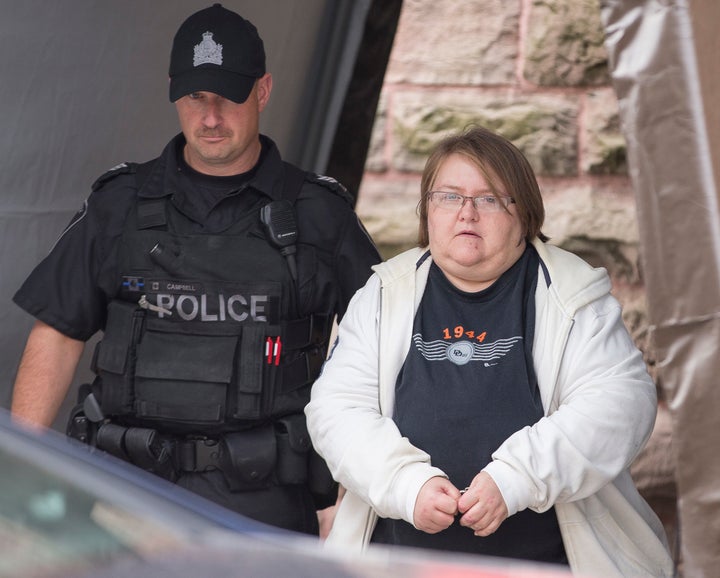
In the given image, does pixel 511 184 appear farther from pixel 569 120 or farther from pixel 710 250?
pixel 569 120

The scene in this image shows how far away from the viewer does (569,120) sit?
4723 millimetres

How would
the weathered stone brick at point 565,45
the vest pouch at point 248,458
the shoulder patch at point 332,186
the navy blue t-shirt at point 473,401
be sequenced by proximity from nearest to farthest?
the navy blue t-shirt at point 473,401, the vest pouch at point 248,458, the shoulder patch at point 332,186, the weathered stone brick at point 565,45

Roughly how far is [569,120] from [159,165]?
2.08 meters

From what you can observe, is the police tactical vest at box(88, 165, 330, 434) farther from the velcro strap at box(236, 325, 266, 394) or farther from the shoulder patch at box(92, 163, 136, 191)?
the shoulder patch at box(92, 163, 136, 191)

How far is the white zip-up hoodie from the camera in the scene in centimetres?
233

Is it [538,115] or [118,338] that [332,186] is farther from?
[538,115]

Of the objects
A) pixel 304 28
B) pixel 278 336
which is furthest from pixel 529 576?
pixel 304 28

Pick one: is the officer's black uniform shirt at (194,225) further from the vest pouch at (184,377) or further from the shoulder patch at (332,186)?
the vest pouch at (184,377)

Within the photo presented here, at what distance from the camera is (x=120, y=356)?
298 cm

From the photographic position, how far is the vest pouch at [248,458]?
2936mm

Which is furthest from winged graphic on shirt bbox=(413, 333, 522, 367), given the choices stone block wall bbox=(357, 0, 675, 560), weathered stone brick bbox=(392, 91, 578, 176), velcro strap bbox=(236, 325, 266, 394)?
weathered stone brick bbox=(392, 91, 578, 176)

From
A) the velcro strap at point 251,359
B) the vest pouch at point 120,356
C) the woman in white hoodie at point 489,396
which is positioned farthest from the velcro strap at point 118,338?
the woman in white hoodie at point 489,396

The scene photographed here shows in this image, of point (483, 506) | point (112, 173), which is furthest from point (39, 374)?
point (483, 506)

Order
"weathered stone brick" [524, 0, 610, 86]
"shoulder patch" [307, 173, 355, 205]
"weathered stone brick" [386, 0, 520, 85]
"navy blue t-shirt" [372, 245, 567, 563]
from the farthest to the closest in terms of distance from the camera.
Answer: "weathered stone brick" [386, 0, 520, 85]
"weathered stone brick" [524, 0, 610, 86]
"shoulder patch" [307, 173, 355, 205]
"navy blue t-shirt" [372, 245, 567, 563]
